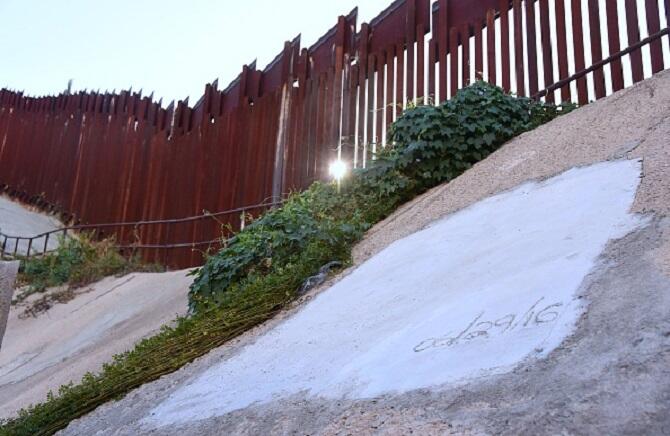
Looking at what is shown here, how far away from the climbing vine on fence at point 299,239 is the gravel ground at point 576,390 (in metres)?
0.37

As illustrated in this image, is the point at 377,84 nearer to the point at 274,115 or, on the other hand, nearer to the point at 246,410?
the point at 274,115

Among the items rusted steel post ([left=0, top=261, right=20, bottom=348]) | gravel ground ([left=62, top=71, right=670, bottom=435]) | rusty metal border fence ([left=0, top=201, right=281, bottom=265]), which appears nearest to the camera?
gravel ground ([left=62, top=71, right=670, bottom=435])

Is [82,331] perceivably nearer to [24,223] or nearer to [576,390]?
[576,390]

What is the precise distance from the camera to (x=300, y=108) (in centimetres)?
942

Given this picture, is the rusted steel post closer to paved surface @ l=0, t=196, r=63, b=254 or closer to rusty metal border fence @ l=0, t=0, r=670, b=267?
rusty metal border fence @ l=0, t=0, r=670, b=267

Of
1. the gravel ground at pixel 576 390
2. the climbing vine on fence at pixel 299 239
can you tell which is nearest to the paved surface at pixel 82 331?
the climbing vine on fence at pixel 299 239

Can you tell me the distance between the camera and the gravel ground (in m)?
1.89

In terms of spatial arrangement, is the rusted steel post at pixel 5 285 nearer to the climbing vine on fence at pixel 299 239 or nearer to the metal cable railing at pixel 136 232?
the climbing vine on fence at pixel 299 239

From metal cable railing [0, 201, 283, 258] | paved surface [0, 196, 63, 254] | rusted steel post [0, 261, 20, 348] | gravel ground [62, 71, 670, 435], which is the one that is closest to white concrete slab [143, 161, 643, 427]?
gravel ground [62, 71, 670, 435]

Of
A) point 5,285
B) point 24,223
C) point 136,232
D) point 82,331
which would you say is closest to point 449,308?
point 5,285

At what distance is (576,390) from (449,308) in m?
1.10

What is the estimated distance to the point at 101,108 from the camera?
627 inches

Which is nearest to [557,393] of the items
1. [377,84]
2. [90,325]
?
[377,84]

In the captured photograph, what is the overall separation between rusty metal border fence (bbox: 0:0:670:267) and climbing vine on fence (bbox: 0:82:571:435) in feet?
2.33
